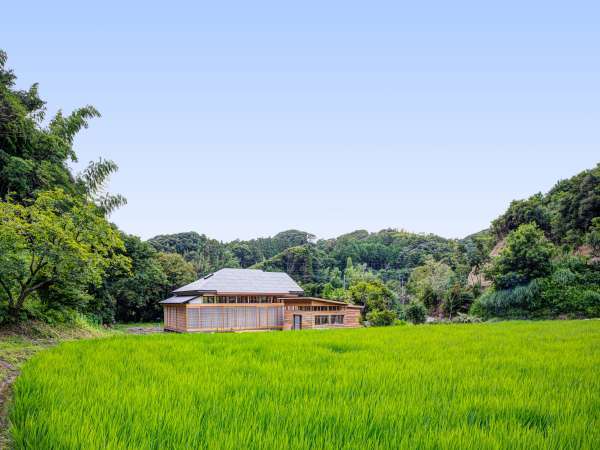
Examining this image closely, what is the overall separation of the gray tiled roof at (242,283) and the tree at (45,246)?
963 cm

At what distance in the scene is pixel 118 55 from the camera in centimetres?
1336

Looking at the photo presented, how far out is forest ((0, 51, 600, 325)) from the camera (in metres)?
9.23

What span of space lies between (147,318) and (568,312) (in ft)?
86.2

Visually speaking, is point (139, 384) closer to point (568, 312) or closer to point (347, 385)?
point (347, 385)

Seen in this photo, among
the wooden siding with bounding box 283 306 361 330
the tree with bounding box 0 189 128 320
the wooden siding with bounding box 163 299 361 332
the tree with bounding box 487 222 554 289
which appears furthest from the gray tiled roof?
the tree with bounding box 487 222 554 289

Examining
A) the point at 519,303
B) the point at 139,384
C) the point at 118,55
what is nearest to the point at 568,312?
the point at 519,303

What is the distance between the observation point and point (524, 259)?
20.8m

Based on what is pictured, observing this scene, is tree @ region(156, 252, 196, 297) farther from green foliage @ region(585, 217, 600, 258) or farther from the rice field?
green foliage @ region(585, 217, 600, 258)

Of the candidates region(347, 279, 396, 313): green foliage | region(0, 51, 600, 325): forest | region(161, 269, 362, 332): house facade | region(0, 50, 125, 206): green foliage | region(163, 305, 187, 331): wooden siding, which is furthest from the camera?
region(347, 279, 396, 313): green foliage

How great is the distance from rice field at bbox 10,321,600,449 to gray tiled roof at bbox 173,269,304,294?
1481cm

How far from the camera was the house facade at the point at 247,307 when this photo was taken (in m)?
19.1

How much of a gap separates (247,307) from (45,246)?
12900mm

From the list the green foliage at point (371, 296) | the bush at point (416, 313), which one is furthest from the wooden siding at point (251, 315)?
the bush at point (416, 313)

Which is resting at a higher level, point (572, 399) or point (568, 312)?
point (572, 399)
